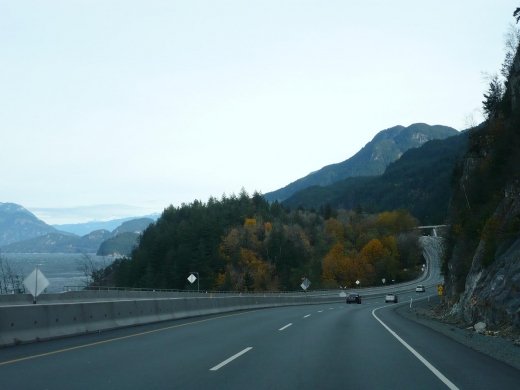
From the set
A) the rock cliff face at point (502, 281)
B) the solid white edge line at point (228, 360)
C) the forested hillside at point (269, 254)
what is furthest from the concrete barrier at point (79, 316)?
the forested hillside at point (269, 254)

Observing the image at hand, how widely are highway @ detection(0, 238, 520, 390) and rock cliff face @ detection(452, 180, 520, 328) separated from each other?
356 centimetres

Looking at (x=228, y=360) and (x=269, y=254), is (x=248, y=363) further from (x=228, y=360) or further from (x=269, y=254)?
(x=269, y=254)

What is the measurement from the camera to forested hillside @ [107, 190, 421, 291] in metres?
124

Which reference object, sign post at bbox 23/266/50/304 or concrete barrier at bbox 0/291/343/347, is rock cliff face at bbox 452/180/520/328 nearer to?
concrete barrier at bbox 0/291/343/347

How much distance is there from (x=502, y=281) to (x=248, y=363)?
443 inches

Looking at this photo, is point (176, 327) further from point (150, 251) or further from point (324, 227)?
point (324, 227)

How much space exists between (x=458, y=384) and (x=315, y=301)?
5055 centimetres

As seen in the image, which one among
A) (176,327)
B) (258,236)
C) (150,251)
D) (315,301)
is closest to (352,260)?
(258,236)

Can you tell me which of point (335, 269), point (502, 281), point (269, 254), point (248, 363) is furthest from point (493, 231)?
point (269, 254)

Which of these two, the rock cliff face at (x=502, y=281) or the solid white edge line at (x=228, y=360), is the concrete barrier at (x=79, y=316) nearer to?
the solid white edge line at (x=228, y=360)

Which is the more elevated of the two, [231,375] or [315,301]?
[231,375]

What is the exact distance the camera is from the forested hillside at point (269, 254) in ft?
407

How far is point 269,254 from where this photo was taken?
136 meters

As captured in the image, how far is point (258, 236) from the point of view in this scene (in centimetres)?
14062
